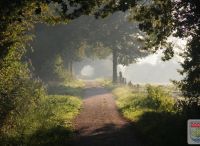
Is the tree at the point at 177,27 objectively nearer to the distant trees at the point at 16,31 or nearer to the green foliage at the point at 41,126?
the distant trees at the point at 16,31

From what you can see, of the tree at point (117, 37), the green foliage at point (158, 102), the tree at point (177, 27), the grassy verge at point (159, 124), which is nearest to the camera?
the grassy verge at point (159, 124)

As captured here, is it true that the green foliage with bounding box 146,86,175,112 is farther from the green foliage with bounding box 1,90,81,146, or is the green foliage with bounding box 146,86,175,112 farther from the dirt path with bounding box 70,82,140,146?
the green foliage with bounding box 1,90,81,146

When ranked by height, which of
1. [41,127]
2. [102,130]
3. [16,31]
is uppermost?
[16,31]

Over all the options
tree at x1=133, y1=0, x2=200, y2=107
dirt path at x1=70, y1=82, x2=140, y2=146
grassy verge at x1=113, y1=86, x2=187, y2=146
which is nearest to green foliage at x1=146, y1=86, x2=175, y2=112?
grassy verge at x1=113, y1=86, x2=187, y2=146

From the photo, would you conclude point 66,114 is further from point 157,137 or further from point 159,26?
point 157,137

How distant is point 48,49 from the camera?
186ft

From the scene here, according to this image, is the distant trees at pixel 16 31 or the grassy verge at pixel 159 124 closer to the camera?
the grassy verge at pixel 159 124

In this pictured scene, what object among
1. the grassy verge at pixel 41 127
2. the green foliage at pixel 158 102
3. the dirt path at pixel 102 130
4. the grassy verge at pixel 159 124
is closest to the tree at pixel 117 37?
the green foliage at pixel 158 102

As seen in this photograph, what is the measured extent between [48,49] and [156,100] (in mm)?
30168

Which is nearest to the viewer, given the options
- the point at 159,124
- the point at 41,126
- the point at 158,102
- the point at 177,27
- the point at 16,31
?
the point at 159,124

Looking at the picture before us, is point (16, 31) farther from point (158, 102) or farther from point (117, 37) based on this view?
point (117, 37)

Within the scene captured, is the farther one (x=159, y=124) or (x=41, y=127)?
(x=41, y=127)

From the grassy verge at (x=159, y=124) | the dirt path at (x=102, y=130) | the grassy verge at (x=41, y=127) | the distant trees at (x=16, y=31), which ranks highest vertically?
the distant trees at (x=16, y=31)

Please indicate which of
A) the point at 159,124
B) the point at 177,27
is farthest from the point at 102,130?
the point at 177,27
